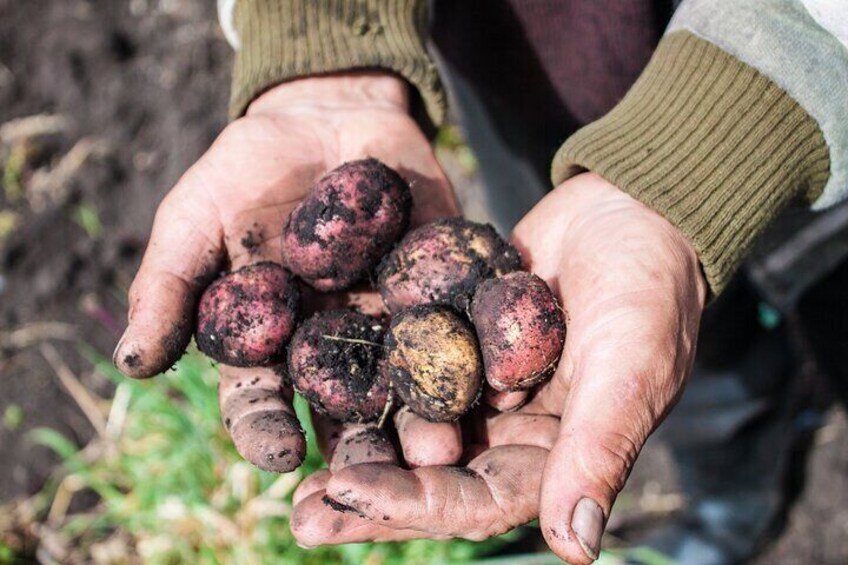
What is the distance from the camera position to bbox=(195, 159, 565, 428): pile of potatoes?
226 centimetres

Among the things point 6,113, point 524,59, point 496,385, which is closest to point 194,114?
point 6,113

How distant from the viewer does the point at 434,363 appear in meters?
2.23

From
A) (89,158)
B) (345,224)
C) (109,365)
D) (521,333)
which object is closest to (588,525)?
(521,333)

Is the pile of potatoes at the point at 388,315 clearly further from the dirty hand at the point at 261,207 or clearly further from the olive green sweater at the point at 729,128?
the olive green sweater at the point at 729,128

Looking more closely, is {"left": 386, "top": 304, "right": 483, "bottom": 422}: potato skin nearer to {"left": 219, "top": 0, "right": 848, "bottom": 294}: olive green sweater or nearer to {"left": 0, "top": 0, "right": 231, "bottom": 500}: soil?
{"left": 219, "top": 0, "right": 848, "bottom": 294}: olive green sweater

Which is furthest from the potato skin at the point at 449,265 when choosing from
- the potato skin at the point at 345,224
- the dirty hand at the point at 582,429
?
the dirty hand at the point at 582,429

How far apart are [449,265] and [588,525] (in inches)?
39.7

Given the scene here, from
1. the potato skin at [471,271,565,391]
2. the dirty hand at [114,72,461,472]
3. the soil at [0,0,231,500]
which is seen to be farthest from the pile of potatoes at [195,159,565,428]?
the soil at [0,0,231,500]

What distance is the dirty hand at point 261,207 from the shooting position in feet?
7.39

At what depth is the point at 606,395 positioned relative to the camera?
1.86 metres

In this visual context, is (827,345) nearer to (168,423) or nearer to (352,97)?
(352,97)

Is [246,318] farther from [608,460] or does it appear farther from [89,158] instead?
[89,158]

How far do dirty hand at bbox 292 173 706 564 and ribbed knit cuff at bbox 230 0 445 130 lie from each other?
1034 mm

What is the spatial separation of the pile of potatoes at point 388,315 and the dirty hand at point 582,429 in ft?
0.52
